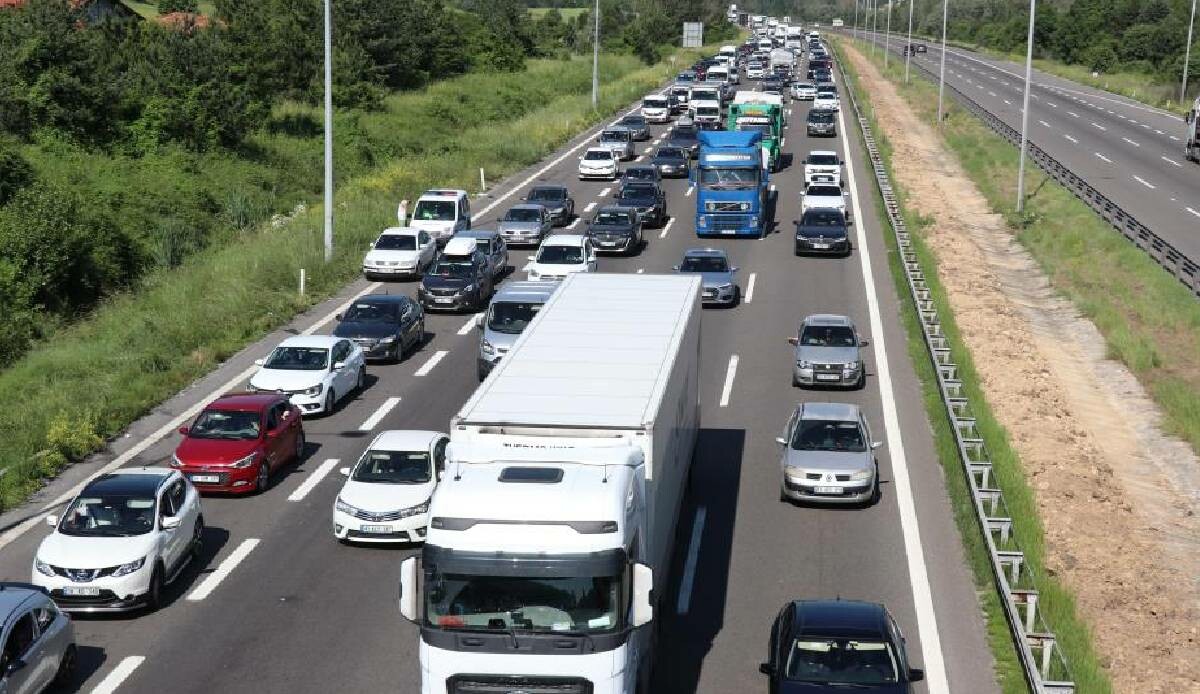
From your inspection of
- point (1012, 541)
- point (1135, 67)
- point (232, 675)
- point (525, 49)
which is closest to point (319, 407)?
point (232, 675)

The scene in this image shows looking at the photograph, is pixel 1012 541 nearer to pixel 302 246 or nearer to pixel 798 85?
pixel 302 246

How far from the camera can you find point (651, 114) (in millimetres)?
89312

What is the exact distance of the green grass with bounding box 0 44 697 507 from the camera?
29312 millimetres

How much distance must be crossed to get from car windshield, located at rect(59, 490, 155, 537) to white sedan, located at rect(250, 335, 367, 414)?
9.86 m

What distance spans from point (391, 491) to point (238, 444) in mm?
4069

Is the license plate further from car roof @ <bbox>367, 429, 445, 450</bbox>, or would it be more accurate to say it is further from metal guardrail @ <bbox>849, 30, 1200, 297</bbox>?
metal guardrail @ <bbox>849, 30, 1200, 297</bbox>

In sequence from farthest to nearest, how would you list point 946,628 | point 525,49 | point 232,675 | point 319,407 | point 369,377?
point 525,49
point 369,377
point 319,407
point 946,628
point 232,675

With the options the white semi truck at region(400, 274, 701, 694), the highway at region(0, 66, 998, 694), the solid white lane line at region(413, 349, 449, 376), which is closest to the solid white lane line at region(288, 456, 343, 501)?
the highway at region(0, 66, 998, 694)

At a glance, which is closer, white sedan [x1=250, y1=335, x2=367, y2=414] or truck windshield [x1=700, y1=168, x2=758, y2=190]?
white sedan [x1=250, y1=335, x2=367, y2=414]

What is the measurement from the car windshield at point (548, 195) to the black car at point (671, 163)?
12.7m

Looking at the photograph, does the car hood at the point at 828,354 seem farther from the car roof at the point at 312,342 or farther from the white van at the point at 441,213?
the white van at the point at 441,213

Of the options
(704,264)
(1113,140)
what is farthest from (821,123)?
(704,264)

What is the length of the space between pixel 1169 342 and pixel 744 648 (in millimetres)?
24912

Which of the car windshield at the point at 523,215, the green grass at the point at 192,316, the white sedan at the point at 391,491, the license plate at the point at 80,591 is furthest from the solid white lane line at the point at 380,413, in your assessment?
the car windshield at the point at 523,215
